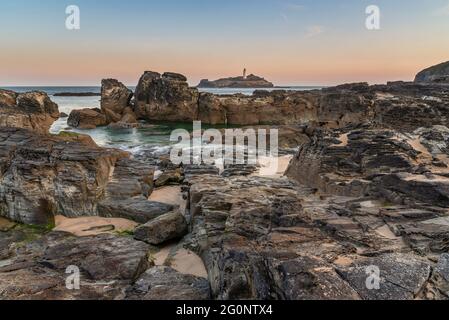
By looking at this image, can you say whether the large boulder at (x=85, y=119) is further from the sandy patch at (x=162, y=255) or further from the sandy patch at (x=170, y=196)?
the sandy patch at (x=162, y=255)

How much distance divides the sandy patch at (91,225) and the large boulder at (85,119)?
3262 cm

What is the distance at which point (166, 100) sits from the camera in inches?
1951

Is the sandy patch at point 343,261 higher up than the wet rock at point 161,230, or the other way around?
the sandy patch at point 343,261

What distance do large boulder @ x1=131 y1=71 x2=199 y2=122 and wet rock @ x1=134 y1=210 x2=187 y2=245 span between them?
1644 inches

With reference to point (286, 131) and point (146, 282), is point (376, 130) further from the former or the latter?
point (286, 131)

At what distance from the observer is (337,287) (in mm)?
4035

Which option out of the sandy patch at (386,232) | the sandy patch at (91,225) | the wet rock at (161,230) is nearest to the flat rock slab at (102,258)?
the wet rock at (161,230)

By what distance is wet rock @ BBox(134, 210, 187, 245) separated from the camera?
26.4 feet

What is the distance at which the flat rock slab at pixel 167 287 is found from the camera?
5.23 meters

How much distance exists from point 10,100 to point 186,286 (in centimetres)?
3266

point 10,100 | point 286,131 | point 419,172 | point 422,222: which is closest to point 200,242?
point 422,222

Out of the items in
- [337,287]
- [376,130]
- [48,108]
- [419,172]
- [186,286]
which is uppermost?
[48,108]

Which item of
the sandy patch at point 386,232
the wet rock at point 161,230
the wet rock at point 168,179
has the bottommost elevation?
the wet rock at point 161,230
